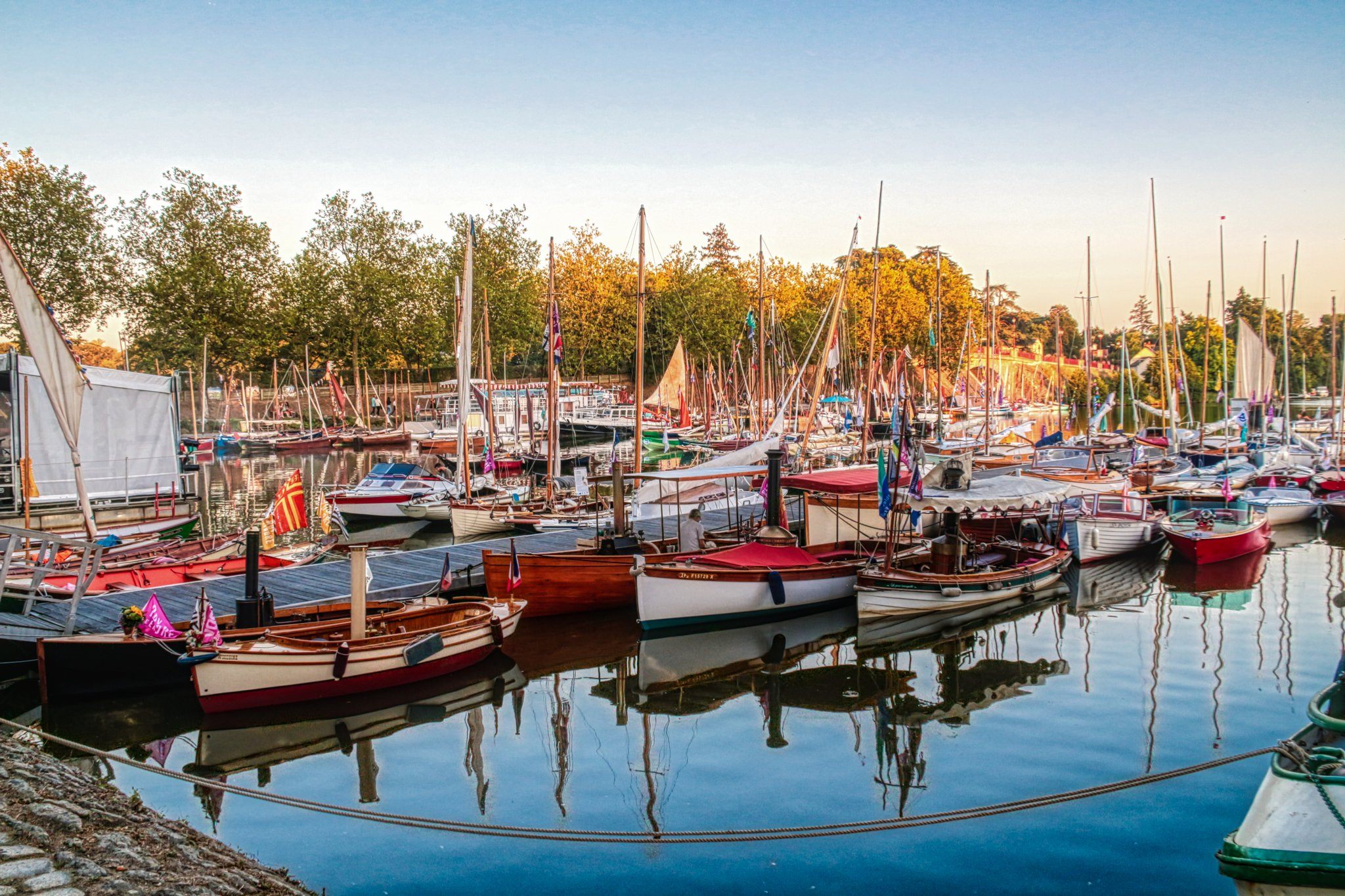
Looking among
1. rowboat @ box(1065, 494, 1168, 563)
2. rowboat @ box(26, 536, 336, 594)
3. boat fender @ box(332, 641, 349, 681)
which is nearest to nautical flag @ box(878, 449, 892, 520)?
rowboat @ box(1065, 494, 1168, 563)

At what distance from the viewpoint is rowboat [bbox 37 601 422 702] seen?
14148 millimetres

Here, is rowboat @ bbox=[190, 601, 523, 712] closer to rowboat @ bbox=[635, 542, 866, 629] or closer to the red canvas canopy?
rowboat @ bbox=[635, 542, 866, 629]

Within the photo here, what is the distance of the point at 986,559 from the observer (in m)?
22.3

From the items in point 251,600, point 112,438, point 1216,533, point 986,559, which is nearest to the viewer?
point 251,600

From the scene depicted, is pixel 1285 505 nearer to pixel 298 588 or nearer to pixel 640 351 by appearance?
pixel 640 351

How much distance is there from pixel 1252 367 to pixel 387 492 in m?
47.4

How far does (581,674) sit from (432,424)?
59.3m

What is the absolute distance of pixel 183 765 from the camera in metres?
12.3

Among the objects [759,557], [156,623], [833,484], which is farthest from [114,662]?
[833,484]

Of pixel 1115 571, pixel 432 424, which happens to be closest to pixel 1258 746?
pixel 1115 571

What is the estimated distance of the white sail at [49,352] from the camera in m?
15.2

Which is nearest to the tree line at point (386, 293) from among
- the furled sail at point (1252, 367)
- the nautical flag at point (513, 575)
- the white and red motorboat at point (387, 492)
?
the furled sail at point (1252, 367)

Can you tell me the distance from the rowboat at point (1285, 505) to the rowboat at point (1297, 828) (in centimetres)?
2654

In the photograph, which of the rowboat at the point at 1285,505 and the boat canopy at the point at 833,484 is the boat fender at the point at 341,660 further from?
the rowboat at the point at 1285,505
